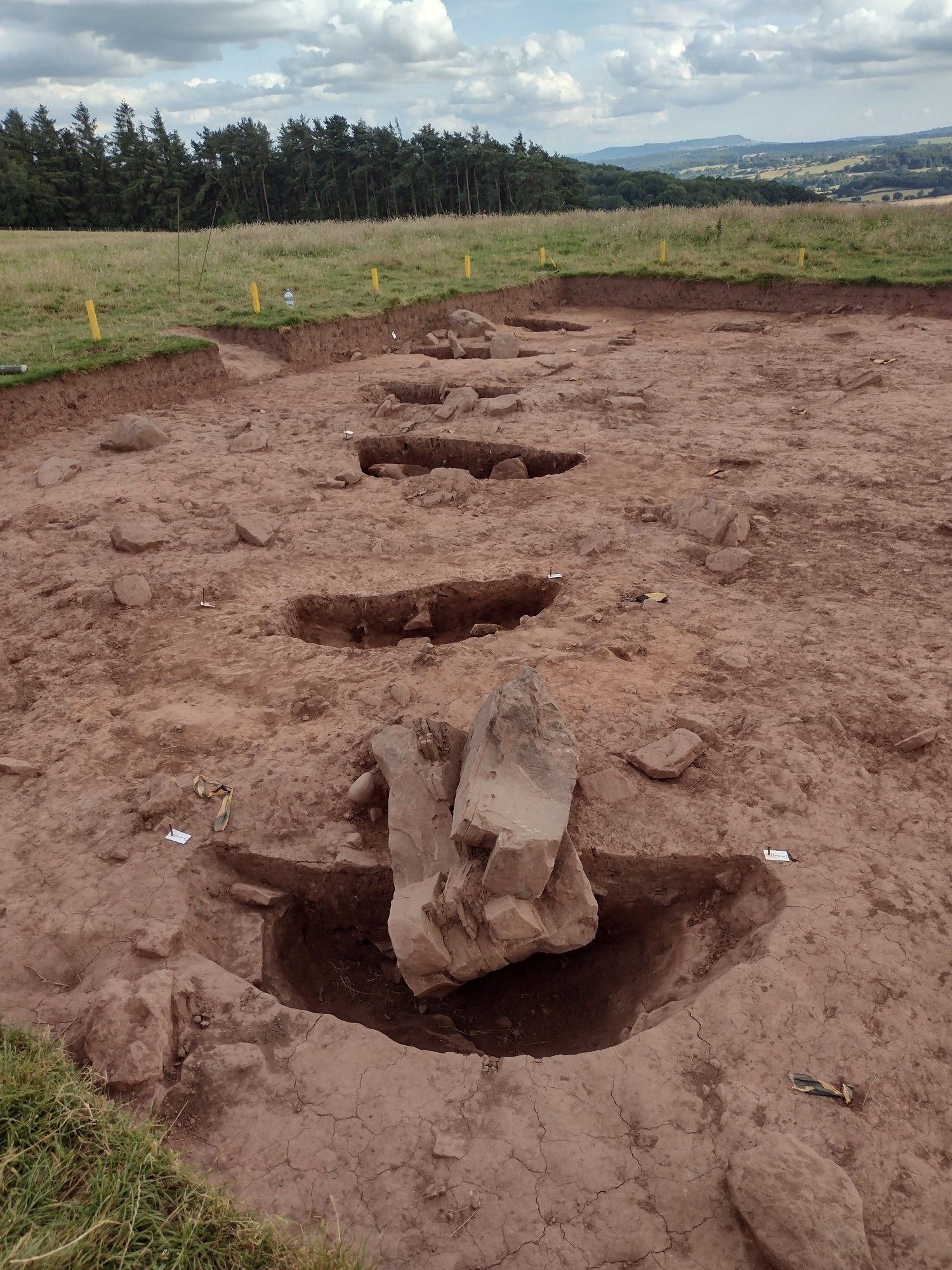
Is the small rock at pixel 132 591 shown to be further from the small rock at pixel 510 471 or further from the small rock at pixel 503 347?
the small rock at pixel 503 347

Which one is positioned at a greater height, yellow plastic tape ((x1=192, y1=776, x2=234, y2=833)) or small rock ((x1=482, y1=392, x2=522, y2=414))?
small rock ((x1=482, y1=392, x2=522, y2=414))

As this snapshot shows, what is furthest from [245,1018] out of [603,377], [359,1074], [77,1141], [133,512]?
[603,377]

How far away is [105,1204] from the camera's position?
8.73 ft

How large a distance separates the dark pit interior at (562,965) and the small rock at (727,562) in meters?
3.56

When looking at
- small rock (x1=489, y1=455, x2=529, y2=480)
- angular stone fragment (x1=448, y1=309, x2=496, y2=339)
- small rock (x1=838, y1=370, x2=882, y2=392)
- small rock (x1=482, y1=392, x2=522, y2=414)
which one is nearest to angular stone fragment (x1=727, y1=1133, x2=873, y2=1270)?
small rock (x1=489, y1=455, x2=529, y2=480)

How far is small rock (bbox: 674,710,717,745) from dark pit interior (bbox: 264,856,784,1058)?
38.6 inches

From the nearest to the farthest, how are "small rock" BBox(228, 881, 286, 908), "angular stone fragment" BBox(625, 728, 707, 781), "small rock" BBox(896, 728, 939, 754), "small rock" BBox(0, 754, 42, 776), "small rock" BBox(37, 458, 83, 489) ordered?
"small rock" BBox(228, 881, 286, 908) → "angular stone fragment" BBox(625, 728, 707, 781) → "small rock" BBox(896, 728, 939, 754) → "small rock" BBox(0, 754, 42, 776) → "small rock" BBox(37, 458, 83, 489)

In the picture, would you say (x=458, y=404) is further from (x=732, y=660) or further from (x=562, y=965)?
(x=562, y=965)

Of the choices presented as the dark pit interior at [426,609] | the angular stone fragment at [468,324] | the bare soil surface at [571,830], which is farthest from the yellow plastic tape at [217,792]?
the angular stone fragment at [468,324]

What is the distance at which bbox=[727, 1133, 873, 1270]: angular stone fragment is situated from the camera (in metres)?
2.72

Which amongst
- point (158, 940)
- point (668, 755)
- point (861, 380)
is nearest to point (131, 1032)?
point (158, 940)

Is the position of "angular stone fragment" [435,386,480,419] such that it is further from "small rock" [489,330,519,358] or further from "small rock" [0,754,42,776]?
"small rock" [0,754,42,776]

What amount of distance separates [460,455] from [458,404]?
1207mm

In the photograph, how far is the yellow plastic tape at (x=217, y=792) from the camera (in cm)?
482
